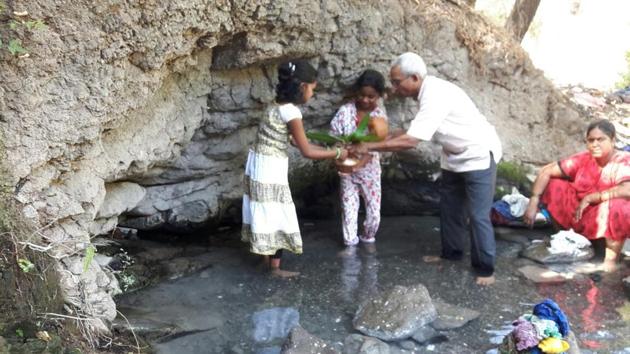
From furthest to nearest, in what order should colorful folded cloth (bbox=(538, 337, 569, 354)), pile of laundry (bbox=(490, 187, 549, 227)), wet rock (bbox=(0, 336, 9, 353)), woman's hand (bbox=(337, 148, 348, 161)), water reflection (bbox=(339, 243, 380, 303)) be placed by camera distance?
pile of laundry (bbox=(490, 187, 549, 227)) → woman's hand (bbox=(337, 148, 348, 161)) → water reflection (bbox=(339, 243, 380, 303)) → colorful folded cloth (bbox=(538, 337, 569, 354)) → wet rock (bbox=(0, 336, 9, 353))

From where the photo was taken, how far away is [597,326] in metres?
4.65

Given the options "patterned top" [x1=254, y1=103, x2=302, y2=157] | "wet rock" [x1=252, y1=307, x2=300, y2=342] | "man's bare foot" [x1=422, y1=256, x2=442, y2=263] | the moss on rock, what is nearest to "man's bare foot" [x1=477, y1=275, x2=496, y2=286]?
"man's bare foot" [x1=422, y1=256, x2=442, y2=263]

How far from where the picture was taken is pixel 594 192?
233 inches

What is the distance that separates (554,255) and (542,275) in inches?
13.8

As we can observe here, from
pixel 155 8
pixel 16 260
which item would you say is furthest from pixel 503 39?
pixel 16 260

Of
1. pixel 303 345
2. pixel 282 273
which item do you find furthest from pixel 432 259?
pixel 303 345

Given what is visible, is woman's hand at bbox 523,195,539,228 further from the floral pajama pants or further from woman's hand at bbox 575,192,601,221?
the floral pajama pants

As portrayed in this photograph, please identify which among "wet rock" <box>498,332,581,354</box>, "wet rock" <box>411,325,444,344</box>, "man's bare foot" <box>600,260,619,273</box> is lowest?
"wet rock" <box>411,325,444,344</box>

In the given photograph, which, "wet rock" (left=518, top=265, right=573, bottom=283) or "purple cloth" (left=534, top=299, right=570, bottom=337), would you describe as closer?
"purple cloth" (left=534, top=299, right=570, bottom=337)

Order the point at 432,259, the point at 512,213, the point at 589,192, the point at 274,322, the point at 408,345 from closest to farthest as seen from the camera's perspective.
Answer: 1. the point at 408,345
2. the point at 274,322
3. the point at 432,259
4. the point at 589,192
5. the point at 512,213

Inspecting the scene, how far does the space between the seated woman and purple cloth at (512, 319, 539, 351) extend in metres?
2.30

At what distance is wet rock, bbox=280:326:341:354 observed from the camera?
389 centimetres

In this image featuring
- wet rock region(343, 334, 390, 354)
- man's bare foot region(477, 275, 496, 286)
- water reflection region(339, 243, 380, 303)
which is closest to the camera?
wet rock region(343, 334, 390, 354)

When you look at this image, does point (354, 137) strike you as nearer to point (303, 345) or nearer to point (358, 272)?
point (358, 272)
